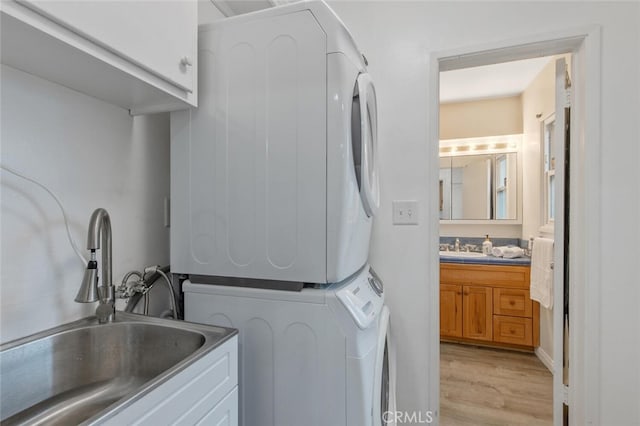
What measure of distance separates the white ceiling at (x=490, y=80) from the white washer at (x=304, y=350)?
2.52 metres

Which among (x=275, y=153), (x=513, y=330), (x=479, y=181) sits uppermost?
(x=479, y=181)

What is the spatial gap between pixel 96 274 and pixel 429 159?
1.50 metres

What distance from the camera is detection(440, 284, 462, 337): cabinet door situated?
3.04 metres

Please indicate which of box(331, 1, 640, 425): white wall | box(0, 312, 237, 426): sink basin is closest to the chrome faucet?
box(0, 312, 237, 426): sink basin

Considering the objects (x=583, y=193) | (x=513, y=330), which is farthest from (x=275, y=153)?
(x=513, y=330)

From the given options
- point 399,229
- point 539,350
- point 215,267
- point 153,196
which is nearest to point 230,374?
point 215,267

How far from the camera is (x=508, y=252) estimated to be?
3.05m

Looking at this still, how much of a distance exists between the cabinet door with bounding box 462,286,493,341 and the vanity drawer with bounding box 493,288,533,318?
0.05 meters

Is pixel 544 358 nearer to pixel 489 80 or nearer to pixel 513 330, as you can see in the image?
pixel 513 330

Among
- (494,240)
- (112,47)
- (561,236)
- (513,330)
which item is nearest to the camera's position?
(112,47)

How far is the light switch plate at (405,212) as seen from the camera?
165cm

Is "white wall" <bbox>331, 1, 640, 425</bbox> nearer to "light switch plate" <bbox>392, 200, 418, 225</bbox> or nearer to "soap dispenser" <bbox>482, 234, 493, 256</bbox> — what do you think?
"light switch plate" <bbox>392, 200, 418, 225</bbox>

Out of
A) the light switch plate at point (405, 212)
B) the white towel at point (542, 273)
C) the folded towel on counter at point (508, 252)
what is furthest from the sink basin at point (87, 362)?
the folded towel on counter at point (508, 252)

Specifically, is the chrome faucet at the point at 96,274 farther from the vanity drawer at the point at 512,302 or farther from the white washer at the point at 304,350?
the vanity drawer at the point at 512,302
